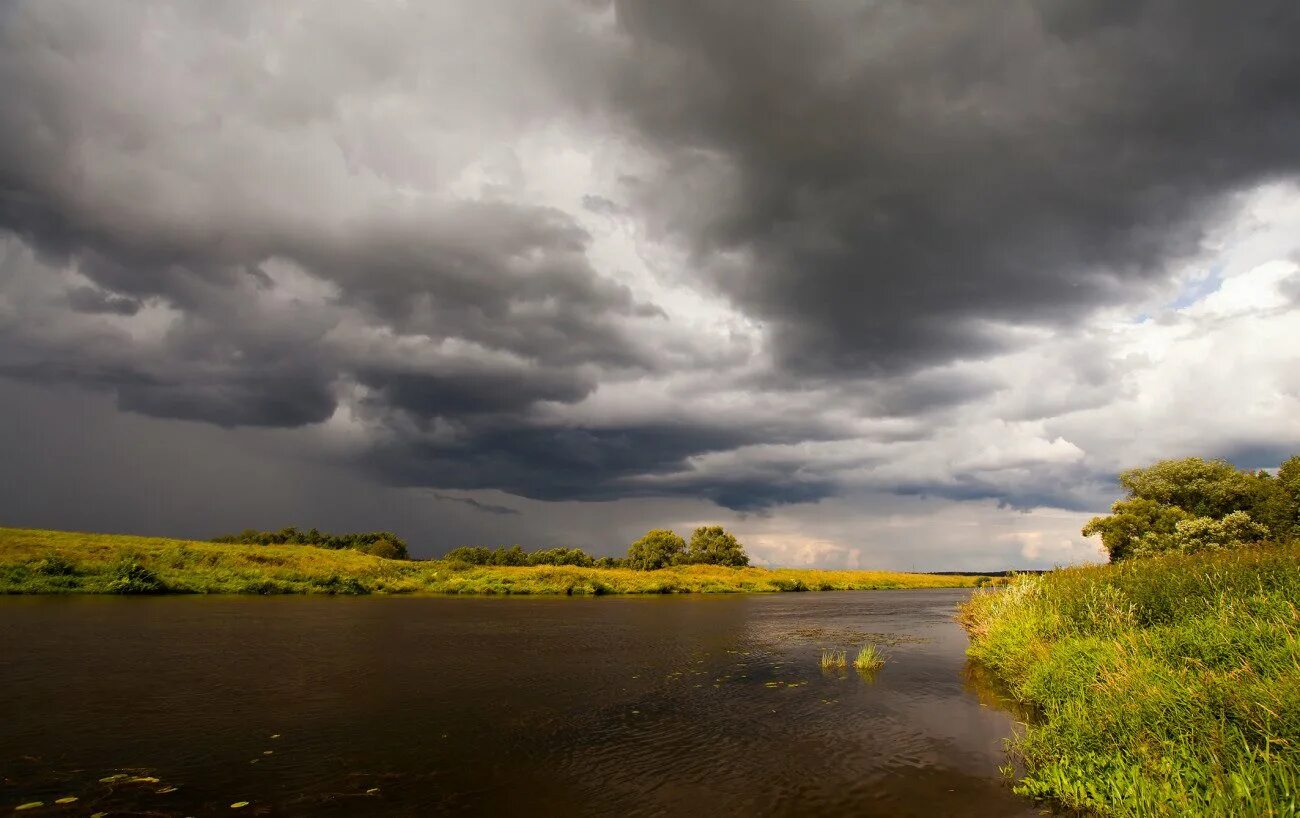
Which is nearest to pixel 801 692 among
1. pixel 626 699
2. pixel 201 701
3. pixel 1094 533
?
pixel 626 699

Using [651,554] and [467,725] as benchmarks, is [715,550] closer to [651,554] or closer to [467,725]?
[651,554]

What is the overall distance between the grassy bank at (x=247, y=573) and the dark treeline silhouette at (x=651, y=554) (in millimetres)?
18971

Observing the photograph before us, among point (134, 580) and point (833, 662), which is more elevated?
point (134, 580)

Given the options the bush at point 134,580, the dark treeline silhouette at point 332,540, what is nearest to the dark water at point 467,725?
the bush at point 134,580

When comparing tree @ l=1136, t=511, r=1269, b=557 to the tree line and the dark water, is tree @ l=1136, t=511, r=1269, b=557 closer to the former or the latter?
the tree line

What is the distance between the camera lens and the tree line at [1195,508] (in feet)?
172

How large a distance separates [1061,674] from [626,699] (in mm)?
13386

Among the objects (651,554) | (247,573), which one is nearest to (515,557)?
(651,554)

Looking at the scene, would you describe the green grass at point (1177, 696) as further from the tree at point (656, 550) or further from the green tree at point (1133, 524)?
the tree at point (656, 550)

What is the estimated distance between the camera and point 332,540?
11500 cm

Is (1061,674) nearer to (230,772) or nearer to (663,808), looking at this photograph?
(663,808)

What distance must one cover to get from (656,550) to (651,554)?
1376 mm

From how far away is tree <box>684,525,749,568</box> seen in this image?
5015 inches

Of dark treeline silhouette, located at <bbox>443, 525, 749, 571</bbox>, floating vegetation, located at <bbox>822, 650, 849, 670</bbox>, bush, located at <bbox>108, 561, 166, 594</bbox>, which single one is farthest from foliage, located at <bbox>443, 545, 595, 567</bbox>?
floating vegetation, located at <bbox>822, 650, 849, 670</bbox>
